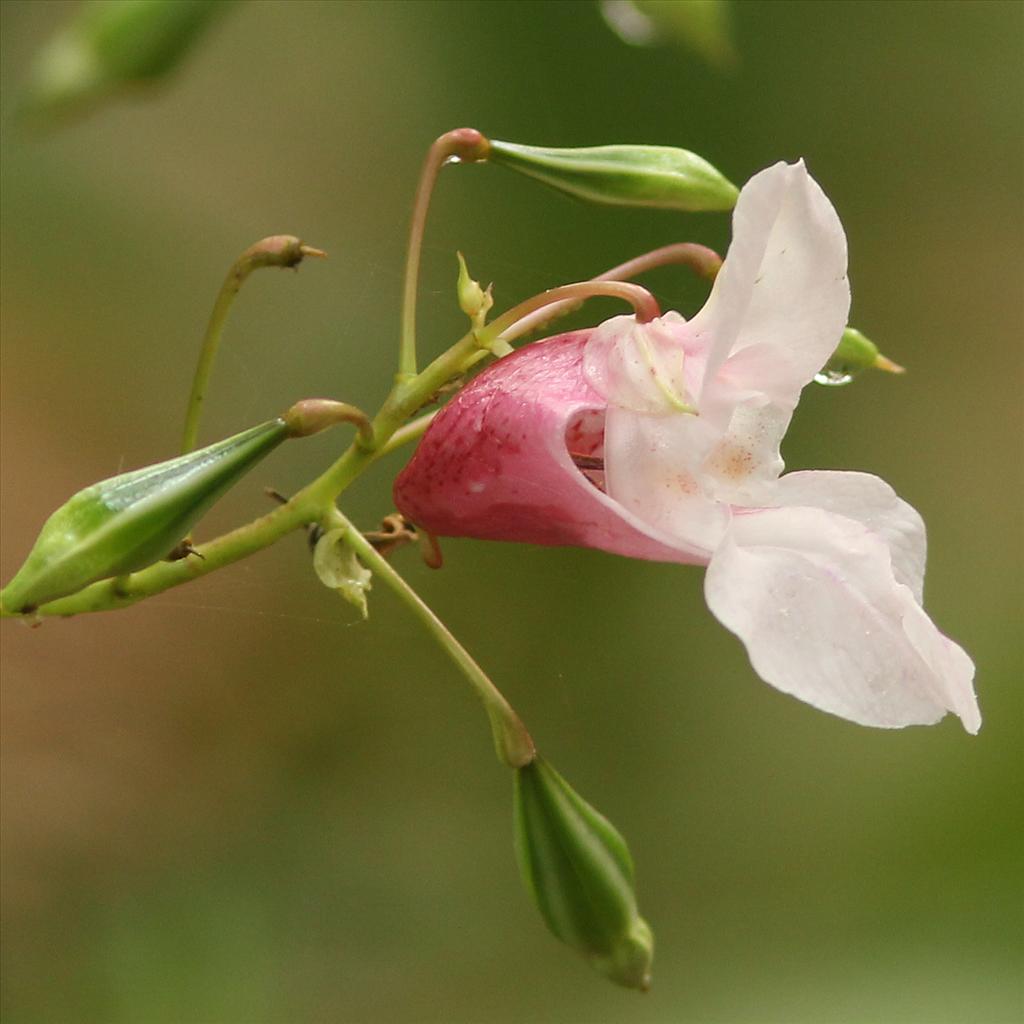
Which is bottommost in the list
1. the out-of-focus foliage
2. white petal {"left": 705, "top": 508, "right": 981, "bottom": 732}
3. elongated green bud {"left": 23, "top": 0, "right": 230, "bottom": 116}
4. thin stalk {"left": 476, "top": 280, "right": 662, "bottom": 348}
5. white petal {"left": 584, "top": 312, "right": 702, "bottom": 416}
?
white petal {"left": 705, "top": 508, "right": 981, "bottom": 732}

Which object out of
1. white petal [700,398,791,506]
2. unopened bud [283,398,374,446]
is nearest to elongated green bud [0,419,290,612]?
unopened bud [283,398,374,446]

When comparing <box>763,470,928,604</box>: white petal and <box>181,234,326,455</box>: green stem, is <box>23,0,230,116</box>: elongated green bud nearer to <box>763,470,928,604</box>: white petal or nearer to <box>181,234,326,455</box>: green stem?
<box>181,234,326,455</box>: green stem

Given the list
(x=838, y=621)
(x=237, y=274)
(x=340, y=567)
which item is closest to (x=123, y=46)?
(x=237, y=274)

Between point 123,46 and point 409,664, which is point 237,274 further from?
point 409,664

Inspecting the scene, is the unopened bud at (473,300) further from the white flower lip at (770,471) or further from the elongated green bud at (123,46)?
the elongated green bud at (123,46)

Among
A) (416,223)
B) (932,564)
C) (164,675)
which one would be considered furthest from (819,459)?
(416,223)

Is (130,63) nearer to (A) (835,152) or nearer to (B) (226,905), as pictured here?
(B) (226,905)

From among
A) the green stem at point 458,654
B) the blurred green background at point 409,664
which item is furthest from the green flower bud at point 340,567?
the blurred green background at point 409,664
